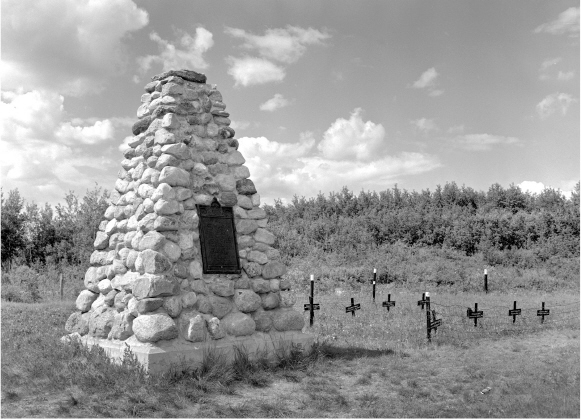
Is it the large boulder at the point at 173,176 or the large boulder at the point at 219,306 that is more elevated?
the large boulder at the point at 173,176

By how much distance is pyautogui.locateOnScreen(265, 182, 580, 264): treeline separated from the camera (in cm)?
2922

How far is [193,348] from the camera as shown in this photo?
732 cm

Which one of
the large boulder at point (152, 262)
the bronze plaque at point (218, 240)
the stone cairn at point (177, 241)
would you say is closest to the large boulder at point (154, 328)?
the stone cairn at point (177, 241)

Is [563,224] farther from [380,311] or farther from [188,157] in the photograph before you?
[188,157]

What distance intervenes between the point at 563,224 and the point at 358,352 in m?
25.4

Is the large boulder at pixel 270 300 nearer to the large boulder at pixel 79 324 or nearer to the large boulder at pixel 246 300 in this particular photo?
the large boulder at pixel 246 300

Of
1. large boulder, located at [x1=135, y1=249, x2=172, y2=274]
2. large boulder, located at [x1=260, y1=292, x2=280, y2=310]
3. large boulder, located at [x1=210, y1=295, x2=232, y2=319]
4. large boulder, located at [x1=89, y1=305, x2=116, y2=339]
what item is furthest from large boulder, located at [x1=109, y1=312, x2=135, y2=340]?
large boulder, located at [x1=260, y1=292, x2=280, y2=310]

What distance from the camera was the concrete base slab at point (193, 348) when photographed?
6.97 metres

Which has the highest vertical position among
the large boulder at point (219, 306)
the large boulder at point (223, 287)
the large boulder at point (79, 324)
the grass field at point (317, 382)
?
the large boulder at point (223, 287)

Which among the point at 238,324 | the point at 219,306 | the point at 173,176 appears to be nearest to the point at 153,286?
the point at 219,306

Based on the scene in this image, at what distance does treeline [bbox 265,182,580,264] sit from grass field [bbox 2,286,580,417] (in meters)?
18.0

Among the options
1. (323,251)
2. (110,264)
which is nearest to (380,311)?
(110,264)

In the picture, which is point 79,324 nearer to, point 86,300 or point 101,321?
point 86,300

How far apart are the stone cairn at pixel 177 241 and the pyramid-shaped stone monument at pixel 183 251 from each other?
0.02 metres
